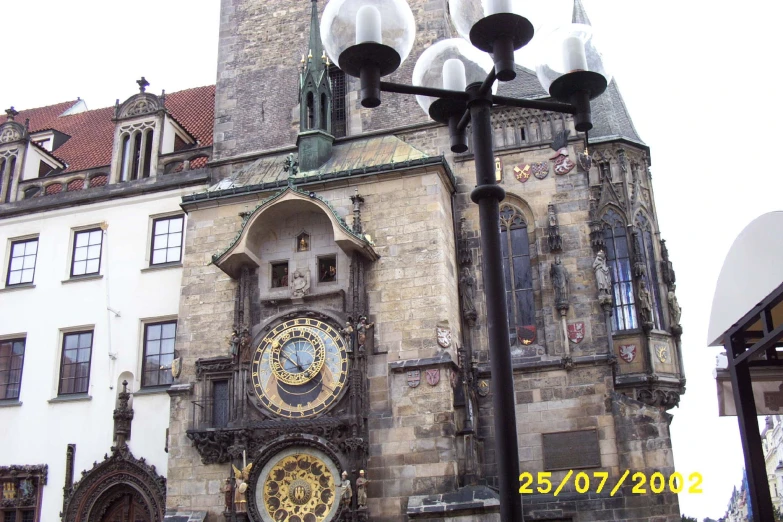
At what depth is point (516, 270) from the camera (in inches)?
692

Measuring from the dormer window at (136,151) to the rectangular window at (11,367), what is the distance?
15.8 feet

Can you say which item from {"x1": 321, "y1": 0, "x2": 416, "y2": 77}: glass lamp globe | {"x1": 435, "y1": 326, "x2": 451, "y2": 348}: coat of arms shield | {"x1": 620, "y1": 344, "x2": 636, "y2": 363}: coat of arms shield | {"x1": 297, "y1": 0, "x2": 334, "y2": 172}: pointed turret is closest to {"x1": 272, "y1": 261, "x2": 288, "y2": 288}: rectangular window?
{"x1": 297, "y1": 0, "x2": 334, "y2": 172}: pointed turret

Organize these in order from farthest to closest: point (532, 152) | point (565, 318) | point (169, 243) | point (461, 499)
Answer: point (169, 243), point (532, 152), point (565, 318), point (461, 499)

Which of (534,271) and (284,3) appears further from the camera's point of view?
(284,3)

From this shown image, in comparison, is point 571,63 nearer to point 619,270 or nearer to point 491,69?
point 491,69

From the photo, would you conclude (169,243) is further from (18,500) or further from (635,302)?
(635,302)

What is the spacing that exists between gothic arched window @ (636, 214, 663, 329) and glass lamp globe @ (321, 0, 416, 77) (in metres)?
12.1

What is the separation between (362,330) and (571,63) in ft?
32.5

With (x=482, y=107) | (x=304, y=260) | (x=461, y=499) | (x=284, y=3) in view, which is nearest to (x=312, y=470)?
(x=461, y=499)

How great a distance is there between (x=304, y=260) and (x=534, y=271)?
4.70 meters

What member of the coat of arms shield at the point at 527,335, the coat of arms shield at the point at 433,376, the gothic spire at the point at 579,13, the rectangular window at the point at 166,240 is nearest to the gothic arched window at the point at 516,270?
the coat of arms shield at the point at 527,335

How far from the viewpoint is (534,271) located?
1738cm

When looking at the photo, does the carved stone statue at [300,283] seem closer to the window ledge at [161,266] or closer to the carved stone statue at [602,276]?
the window ledge at [161,266]

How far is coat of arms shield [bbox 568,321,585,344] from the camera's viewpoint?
1653cm
